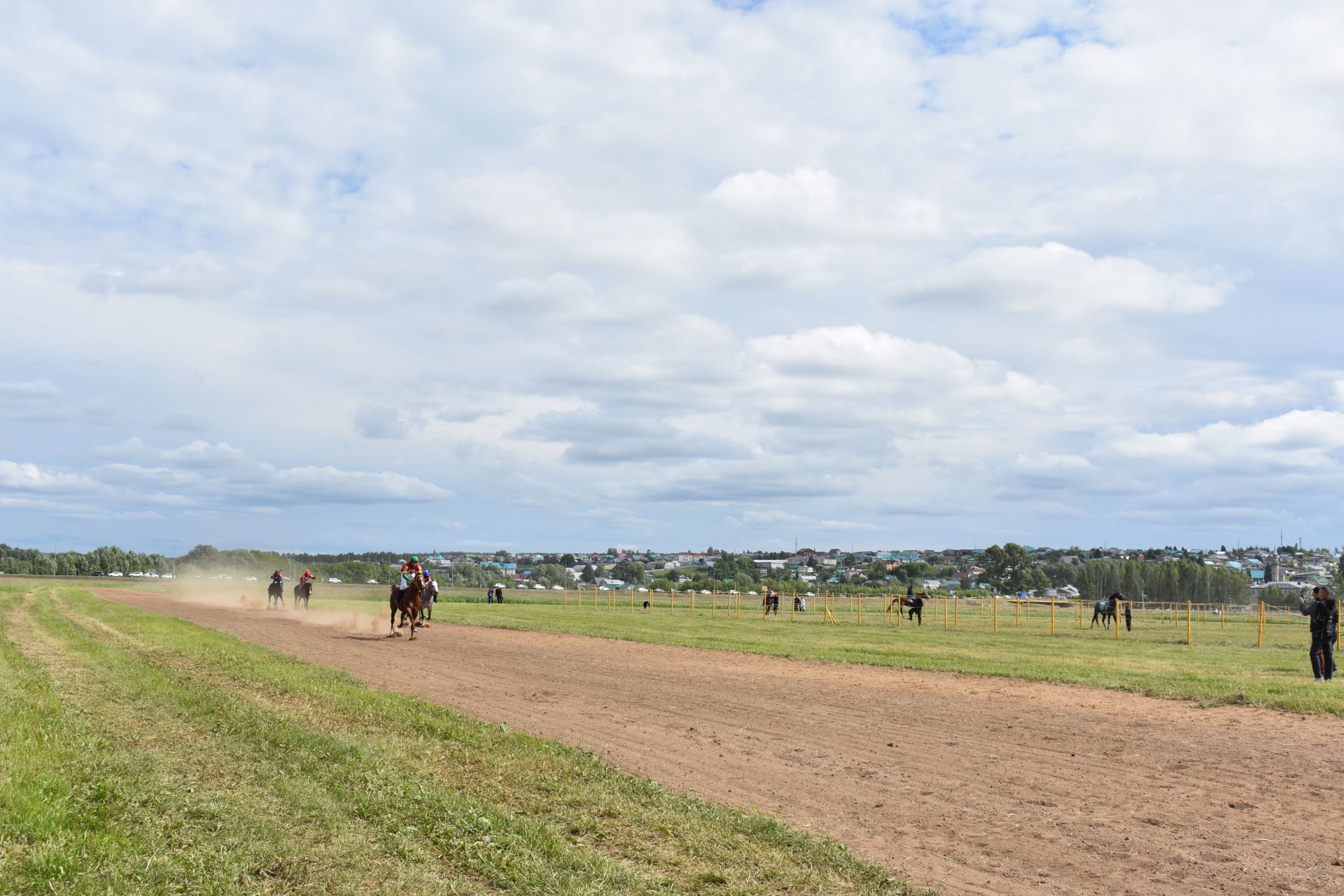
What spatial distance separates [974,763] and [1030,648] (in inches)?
721

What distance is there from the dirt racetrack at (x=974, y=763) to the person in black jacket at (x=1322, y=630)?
5189 mm

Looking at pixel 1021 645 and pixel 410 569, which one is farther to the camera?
pixel 1021 645

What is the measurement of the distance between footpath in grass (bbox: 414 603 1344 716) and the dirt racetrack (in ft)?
4.58

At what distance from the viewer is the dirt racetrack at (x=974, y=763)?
7992 millimetres

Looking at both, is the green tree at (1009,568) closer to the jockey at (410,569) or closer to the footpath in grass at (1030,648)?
the footpath in grass at (1030,648)

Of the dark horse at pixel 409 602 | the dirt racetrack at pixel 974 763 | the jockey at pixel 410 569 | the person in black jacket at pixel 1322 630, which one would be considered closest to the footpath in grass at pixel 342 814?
the dirt racetrack at pixel 974 763

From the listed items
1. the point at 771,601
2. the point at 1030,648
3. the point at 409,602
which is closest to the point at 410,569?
the point at 409,602

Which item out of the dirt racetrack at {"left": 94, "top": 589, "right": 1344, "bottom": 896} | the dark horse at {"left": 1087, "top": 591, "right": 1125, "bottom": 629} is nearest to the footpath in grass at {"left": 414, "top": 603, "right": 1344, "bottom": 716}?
the dark horse at {"left": 1087, "top": 591, "right": 1125, "bottom": 629}

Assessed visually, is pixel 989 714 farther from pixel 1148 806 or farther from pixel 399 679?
pixel 399 679

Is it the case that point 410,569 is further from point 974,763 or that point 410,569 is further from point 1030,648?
point 974,763

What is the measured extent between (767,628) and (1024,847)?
3062 centimetres

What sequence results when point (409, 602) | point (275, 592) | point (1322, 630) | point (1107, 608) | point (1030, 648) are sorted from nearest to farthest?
point (1322, 630), point (409, 602), point (1030, 648), point (1107, 608), point (275, 592)

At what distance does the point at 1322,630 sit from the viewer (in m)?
20.0

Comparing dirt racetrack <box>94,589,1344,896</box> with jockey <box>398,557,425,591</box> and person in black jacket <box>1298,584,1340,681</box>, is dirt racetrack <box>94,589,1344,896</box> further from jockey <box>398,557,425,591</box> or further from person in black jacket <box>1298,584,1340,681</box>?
jockey <box>398,557,425,591</box>
